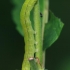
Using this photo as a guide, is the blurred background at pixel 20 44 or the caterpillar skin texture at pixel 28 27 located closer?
the caterpillar skin texture at pixel 28 27

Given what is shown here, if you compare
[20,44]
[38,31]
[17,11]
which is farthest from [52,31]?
[20,44]

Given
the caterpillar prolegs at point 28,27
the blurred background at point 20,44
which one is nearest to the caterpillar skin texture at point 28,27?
the caterpillar prolegs at point 28,27

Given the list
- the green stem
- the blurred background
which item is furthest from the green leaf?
the blurred background

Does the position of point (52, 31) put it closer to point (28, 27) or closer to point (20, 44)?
point (28, 27)

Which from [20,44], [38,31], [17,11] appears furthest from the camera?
[20,44]

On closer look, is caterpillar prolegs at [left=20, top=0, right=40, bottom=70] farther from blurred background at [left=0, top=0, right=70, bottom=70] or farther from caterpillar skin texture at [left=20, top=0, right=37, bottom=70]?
blurred background at [left=0, top=0, right=70, bottom=70]

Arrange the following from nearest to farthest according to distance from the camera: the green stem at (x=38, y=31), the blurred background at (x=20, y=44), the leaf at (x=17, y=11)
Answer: the green stem at (x=38, y=31), the leaf at (x=17, y=11), the blurred background at (x=20, y=44)

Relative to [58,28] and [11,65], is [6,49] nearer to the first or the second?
[11,65]

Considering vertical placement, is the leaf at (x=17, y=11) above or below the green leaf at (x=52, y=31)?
above

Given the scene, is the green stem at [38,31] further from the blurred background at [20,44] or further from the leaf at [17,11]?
the blurred background at [20,44]
